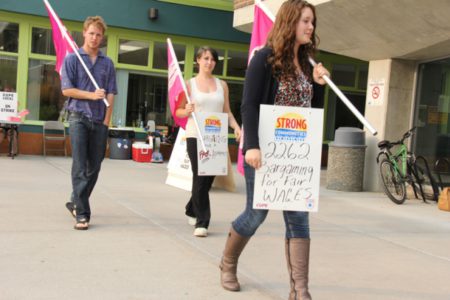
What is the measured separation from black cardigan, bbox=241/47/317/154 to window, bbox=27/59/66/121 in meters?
11.1

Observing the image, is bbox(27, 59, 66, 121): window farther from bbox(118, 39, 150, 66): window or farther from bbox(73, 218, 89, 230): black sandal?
bbox(73, 218, 89, 230): black sandal

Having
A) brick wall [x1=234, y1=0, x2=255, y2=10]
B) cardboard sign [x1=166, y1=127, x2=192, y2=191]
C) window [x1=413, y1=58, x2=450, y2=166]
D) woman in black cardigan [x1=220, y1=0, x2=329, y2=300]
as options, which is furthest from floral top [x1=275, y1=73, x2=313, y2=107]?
brick wall [x1=234, y1=0, x2=255, y2=10]

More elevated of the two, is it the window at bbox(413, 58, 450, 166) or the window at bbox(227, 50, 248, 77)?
the window at bbox(227, 50, 248, 77)

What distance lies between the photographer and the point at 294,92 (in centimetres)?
352

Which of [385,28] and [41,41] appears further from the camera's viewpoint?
[41,41]

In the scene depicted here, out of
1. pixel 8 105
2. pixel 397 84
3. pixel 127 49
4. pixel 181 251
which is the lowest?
pixel 181 251

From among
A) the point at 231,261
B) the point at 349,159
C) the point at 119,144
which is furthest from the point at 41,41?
the point at 231,261

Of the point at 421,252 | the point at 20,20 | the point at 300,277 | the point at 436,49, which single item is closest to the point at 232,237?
the point at 300,277

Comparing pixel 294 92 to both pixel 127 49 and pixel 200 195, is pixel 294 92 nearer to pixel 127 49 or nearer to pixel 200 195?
pixel 200 195

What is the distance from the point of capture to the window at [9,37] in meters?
13.2

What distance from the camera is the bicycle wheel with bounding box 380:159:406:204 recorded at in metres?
8.81

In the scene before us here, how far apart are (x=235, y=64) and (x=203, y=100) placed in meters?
10.1

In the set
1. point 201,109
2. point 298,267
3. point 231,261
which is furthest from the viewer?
point 201,109

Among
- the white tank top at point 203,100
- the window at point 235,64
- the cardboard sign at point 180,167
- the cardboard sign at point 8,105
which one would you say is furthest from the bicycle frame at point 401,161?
the cardboard sign at point 8,105
